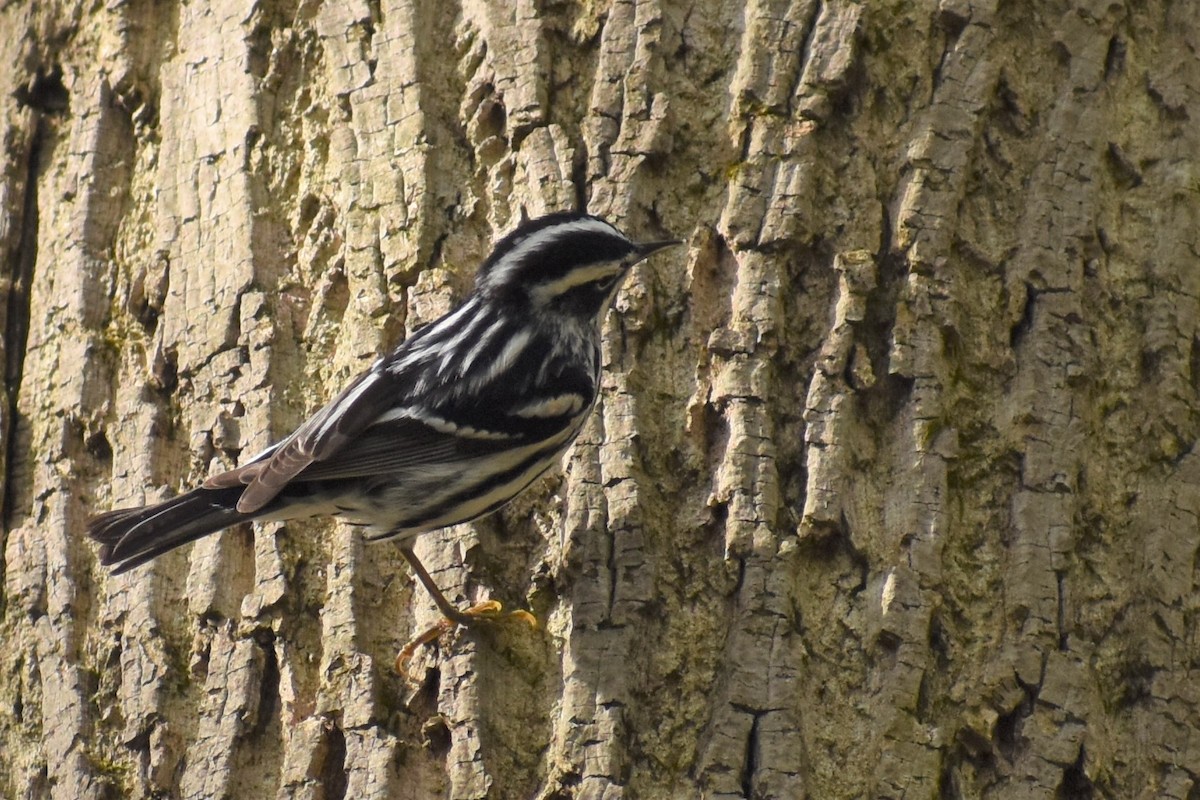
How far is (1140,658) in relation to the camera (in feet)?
12.3

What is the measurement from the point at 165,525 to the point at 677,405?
1444mm

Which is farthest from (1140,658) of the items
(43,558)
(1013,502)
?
(43,558)

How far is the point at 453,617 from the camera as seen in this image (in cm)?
373

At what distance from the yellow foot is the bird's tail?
1.90 ft

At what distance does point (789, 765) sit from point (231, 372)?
6.60 feet

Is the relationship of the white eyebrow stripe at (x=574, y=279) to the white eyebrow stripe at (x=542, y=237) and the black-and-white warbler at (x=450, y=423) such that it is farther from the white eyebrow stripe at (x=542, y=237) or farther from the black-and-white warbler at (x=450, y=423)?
the white eyebrow stripe at (x=542, y=237)

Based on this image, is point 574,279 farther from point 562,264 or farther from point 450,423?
point 450,423

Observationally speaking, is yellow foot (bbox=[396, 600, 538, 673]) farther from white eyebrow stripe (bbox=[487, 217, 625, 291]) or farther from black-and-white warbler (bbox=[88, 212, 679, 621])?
white eyebrow stripe (bbox=[487, 217, 625, 291])

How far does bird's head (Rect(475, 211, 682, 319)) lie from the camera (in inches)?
159

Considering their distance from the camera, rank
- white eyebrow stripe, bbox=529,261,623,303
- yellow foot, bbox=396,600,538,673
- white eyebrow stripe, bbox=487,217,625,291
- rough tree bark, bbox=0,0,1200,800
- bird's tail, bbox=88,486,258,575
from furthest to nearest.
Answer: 1. white eyebrow stripe, bbox=529,261,623,303
2. white eyebrow stripe, bbox=487,217,625,291
3. bird's tail, bbox=88,486,258,575
4. yellow foot, bbox=396,600,538,673
5. rough tree bark, bbox=0,0,1200,800

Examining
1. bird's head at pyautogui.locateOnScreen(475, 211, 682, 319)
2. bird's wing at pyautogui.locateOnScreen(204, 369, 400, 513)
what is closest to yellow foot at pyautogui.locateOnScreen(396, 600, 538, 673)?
bird's wing at pyautogui.locateOnScreen(204, 369, 400, 513)

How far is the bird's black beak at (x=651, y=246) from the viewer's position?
13.3 ft

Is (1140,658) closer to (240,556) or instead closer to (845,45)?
(845,45)

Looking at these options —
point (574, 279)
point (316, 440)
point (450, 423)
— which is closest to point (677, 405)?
point (574, 279)
